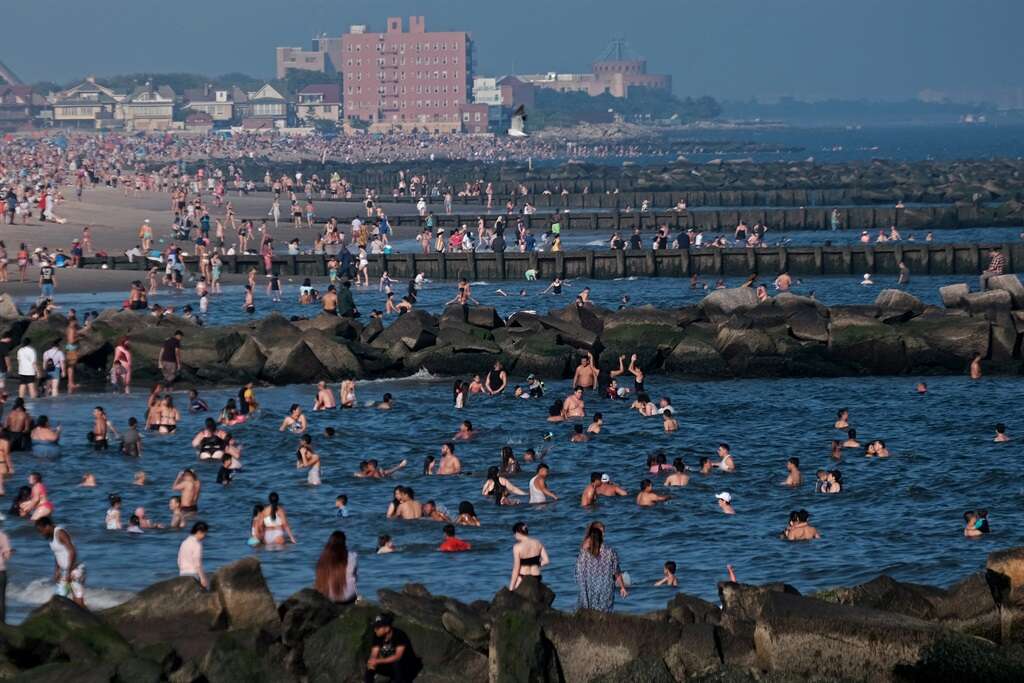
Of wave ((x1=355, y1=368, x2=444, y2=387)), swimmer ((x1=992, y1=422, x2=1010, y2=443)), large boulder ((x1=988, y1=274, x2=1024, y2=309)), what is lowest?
swimmer ((x1=992, y1=422, x2=1010, y2=443))

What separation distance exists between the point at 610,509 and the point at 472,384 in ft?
35.8

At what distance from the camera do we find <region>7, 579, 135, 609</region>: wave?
19.6 m

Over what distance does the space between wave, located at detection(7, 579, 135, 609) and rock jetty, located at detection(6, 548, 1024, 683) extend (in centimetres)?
217

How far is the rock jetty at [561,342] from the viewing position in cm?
3750

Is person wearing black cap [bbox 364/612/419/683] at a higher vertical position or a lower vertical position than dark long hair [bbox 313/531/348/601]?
lower

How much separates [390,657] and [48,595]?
6.12m

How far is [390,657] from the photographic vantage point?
614 inches

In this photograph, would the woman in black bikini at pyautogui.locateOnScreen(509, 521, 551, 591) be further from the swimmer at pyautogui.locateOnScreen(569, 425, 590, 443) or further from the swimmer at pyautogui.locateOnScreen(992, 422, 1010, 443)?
the swimmer at pyautogui.locateOnScreen(992, 422, 1010, 443)

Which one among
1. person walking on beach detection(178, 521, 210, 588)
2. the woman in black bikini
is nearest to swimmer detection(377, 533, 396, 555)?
person walking on beach detection(178, 521, 210, 588)

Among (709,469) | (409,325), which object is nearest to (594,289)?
(409,325)

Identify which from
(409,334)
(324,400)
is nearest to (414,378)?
(409,334)

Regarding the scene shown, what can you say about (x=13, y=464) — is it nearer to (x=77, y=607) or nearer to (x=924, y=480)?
(x=77, y=607)

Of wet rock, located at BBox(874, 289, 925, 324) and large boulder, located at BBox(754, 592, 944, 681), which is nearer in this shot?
large boulder, located at BBox(754, 592, 944, 681)

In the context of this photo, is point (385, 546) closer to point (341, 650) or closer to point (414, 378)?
point (341, 650)
